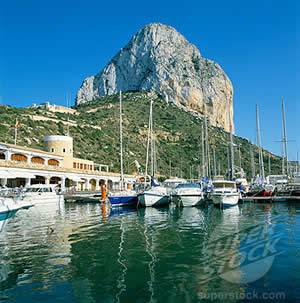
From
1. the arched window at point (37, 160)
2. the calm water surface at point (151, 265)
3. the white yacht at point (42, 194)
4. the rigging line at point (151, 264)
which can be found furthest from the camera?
the arched window at point (37, 160)

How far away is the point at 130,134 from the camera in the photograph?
92.7 metres

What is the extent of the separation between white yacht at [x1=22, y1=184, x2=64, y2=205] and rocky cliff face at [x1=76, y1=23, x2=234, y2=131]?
11267cm

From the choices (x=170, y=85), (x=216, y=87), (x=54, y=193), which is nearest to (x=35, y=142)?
(x=54, y=193)

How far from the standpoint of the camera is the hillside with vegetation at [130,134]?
70.2 metres

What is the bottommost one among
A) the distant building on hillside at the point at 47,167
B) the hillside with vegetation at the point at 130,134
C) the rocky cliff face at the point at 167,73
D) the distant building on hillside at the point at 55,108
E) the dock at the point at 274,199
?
the dock at the point at 274,199

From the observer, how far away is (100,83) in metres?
178

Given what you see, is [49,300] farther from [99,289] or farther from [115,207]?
[115,207]

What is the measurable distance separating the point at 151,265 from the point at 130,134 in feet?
278

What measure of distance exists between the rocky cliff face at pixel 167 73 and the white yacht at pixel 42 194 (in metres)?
113

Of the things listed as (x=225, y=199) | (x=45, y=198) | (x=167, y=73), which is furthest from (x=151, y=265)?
(x=167, y=73)

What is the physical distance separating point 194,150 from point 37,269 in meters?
93.6

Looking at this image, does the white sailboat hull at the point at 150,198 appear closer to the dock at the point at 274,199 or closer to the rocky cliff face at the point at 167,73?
the dock at the point at 274,199

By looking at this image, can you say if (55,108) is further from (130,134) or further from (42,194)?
(42,194)

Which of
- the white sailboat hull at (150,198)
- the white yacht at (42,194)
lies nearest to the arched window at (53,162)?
the white yacht at (42,194)
